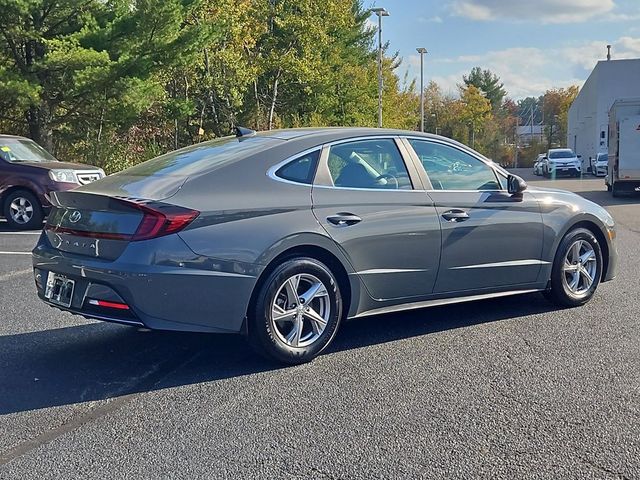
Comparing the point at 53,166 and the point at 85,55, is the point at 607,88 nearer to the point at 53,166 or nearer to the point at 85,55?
the point at 85,55

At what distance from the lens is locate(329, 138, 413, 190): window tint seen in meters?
5.08

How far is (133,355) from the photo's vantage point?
5.06 metres

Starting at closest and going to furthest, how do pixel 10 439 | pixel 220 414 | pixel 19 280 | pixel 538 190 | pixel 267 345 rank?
pixel 10 439 → pixel 220 414 → pixel 267 345 → pixel 538 190 → pixel 19 280

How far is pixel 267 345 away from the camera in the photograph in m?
4.61

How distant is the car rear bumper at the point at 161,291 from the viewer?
14.0 feet

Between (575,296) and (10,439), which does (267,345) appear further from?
(575,296)

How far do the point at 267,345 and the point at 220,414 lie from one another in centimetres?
76

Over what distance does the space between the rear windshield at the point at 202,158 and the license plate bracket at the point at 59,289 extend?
2.80 feet

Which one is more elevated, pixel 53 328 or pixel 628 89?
pixel 628 89

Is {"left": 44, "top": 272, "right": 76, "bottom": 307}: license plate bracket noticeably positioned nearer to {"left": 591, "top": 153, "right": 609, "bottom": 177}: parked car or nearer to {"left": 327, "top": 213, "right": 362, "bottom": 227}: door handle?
{"left": 327, "top": 213, "right": 362, "bottom": 227}: door handle

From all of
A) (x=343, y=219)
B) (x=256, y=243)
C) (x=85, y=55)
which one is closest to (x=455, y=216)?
(x=343, y=219)

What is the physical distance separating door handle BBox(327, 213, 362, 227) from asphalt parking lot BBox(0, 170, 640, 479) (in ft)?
3.02

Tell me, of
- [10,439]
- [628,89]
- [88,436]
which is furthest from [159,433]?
[628,89]

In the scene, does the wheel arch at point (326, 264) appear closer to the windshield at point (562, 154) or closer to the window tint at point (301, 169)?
the window tint at point (301, 169)
